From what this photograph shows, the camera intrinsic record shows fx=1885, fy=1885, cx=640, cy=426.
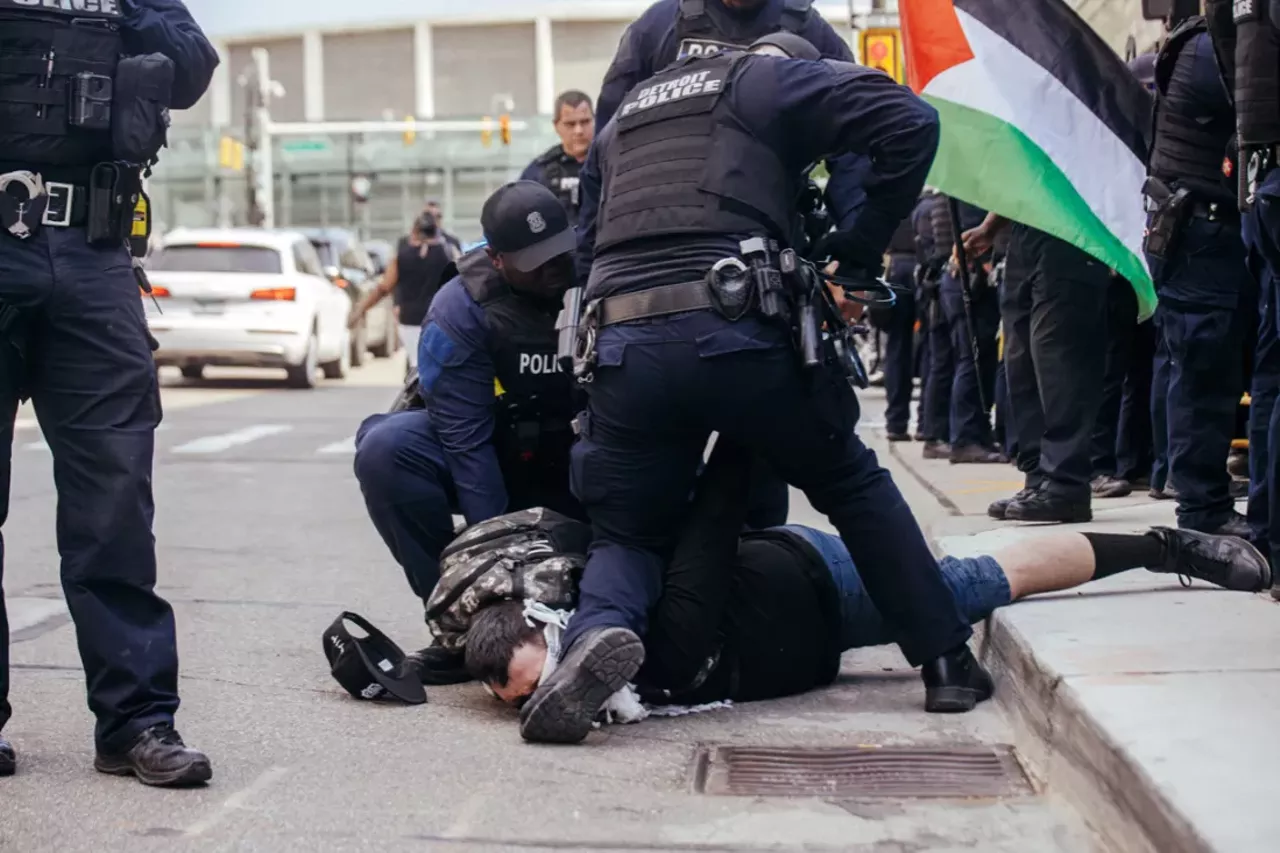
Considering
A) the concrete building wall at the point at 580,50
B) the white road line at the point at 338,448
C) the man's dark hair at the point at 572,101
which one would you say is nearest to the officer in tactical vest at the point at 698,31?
the man's dark hair at the point at 572,101

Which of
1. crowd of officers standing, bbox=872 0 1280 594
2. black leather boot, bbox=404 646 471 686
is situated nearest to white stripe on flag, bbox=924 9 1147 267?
crowd of officers standing, bbox=872 0 1280 594

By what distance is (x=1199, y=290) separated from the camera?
6.15 metres

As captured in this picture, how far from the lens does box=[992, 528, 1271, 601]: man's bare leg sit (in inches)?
201

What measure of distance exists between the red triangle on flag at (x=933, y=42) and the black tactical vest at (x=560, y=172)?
1.90 metres

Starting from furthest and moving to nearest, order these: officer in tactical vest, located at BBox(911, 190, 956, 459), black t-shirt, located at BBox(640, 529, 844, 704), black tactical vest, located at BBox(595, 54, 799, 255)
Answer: officer in tactical vest, located at BBox(911, 190, 956, 459) < black t-shirt, located at BBox(640, 529, 844, 704) < black tactical vest, located at BBox(595, 54, 799, 255)

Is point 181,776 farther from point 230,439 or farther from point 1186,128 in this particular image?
point 230,439

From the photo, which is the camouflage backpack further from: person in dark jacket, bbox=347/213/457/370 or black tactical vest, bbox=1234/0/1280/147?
person in dark jacket, bbox=347/213/457/370

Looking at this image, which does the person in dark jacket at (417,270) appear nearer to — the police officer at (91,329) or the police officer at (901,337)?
the police officer at (901,337)

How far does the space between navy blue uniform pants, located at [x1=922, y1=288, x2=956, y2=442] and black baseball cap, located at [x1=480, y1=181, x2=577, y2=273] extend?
622 centimetres

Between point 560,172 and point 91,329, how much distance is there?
459cm

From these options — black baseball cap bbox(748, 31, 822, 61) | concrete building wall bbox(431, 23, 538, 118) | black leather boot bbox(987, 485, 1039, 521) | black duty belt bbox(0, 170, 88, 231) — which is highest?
concrete building wall bbox(431, 23, 538, 118)

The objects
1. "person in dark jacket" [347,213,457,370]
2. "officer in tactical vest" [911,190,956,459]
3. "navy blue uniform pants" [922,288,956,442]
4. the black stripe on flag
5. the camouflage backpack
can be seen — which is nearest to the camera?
the camouflage backpack

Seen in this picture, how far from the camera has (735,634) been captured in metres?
4.85

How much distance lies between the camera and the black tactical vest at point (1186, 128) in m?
5.88
